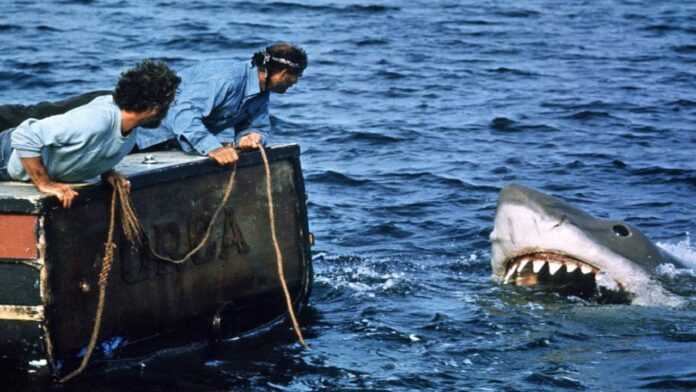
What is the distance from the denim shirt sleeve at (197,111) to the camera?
6.68 meters

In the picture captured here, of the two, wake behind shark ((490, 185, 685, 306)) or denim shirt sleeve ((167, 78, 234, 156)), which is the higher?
denim shirt sleeve ((167, 78, 234, 156))

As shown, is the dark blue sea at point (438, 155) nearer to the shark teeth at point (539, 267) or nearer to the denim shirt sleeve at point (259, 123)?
the shark teeth at point (539, 267)

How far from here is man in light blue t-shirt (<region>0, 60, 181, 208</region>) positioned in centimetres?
558

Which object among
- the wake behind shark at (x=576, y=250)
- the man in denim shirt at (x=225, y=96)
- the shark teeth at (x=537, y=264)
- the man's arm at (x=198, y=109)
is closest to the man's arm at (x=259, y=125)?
the man in denim shirt at (x=225, y=96)

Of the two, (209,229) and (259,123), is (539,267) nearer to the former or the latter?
(259,123)

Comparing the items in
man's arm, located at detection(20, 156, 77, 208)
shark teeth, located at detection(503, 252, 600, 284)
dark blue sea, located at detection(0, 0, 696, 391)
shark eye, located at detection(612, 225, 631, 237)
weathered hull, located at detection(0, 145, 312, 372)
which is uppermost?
man's arm, located at detection(20, 156, 77, 208)

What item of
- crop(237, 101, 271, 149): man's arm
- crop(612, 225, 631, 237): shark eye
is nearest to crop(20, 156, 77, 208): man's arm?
crop(237, 101, 271, 149): man's arm

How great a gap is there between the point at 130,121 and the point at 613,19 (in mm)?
16897

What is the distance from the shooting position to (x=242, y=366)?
21.7 feet

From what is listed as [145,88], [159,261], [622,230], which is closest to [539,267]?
[622,230]

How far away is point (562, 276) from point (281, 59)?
2.44 m

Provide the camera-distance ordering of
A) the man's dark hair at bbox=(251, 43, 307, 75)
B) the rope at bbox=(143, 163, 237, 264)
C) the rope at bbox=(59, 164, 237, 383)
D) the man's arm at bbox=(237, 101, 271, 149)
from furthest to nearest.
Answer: the man's arm at bbox=(237, 101, 271, 149) → the man's dark hair at bbox=(251, 43, 307, 75) → the rope at bbox=(143, 163, 237, 264) → the rope at bbox=(59, 164, 237, 383)

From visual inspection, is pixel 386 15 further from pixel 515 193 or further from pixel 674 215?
pixel 515 193

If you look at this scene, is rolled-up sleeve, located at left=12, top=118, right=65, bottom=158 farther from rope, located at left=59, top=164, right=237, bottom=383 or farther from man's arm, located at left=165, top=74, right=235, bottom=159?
man's arm, located at left=165, top=74, right=235, bottom=159
